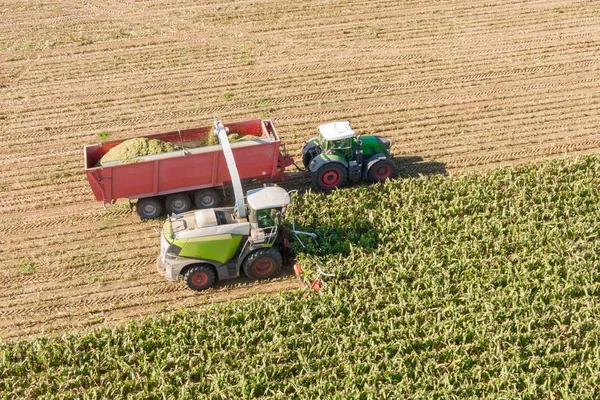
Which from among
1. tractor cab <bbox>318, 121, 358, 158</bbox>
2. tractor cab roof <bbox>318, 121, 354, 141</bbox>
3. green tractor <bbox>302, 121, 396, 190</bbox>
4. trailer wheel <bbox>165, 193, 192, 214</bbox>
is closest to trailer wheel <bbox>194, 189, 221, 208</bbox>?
trailer wheel <bbox>165, 193, 192, 214</bbox>

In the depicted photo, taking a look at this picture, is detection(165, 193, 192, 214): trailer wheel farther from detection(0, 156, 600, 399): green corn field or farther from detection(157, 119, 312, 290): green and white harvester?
detection(0, 156, 600, 399): green corn field

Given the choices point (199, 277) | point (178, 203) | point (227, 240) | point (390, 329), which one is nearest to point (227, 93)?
point (178, 203)

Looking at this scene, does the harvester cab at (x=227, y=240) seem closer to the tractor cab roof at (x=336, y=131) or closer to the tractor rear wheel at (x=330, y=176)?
the tractor rear wheel at (x=330, y=176)

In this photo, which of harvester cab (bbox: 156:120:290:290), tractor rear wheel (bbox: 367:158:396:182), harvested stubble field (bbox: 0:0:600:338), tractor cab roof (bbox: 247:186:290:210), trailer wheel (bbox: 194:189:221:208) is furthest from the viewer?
tractor rear wheel (bbox: 367:158:396:182)

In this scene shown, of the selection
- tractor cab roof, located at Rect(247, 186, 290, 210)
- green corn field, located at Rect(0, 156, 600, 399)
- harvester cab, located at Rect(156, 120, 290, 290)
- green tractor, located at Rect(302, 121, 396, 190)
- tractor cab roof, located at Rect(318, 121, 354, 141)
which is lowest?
green corn field, located at Rect(0, 156, 600, 399)

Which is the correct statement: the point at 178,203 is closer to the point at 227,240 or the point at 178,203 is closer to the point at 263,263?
the point at 227,240

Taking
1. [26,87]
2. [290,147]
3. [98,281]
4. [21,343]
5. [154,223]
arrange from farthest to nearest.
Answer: [26,87], [290,147], [154,223], [98,281], [21,343]

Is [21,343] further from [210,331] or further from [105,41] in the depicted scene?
[105,41]

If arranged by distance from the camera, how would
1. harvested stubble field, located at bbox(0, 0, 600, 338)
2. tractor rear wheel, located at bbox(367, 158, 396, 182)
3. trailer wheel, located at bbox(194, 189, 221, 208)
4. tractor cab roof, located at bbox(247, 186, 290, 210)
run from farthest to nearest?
tractor rear wheel, located at bbox(367, 158, 396, 182)
trailer wheel, located at bbox(194, 189, 221, 208)
harvested stubble field, located at bbox(0, 0, 600, 338)
tractor cab roof, located at bbox(247, 186, 290, 210)

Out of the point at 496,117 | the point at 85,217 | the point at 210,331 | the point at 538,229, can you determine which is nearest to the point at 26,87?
the point at 85,217
